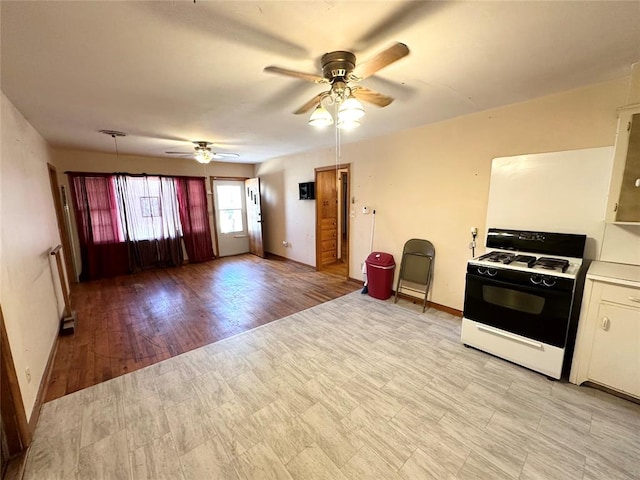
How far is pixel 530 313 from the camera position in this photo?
2115mm

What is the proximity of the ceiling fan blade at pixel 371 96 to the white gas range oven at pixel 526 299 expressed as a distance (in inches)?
66.0

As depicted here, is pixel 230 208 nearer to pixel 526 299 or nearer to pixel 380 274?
pixel 380 274

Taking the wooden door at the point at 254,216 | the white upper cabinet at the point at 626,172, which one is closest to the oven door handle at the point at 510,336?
the white upper cabinet at the point at 626,172

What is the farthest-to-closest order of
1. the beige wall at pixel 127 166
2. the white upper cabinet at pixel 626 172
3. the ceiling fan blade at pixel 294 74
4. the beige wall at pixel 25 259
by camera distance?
the beige wall at pixel 127 166, the white upper cabinet at pixel 626 172, the beige wall at pixel 25 259, the ceiling fan blade at pixel 294 74

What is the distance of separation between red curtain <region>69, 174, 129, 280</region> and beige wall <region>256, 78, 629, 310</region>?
4.06 m

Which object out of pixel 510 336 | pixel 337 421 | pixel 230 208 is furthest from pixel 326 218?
pixel 337 421

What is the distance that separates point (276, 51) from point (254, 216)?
5.17m

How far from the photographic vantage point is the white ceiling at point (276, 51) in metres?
1.24

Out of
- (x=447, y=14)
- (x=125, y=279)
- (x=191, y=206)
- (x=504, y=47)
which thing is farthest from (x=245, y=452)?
(x=191, y=206)

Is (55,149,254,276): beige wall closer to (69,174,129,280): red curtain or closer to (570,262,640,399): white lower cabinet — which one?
(69,174,129,280): red curtain

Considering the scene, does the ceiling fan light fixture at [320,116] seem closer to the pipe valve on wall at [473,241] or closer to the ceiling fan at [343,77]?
the ceiling fan at [343,77]

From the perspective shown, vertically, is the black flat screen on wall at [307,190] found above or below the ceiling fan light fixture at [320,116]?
below

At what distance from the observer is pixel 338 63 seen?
153cm

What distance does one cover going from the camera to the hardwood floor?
7.93ft
